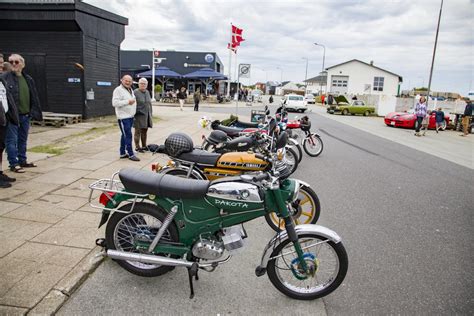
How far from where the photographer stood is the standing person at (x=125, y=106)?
754cm

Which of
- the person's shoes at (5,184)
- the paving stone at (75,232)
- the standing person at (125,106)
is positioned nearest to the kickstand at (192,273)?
the paving stone at (75,232)

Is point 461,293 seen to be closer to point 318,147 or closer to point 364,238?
point 364,238

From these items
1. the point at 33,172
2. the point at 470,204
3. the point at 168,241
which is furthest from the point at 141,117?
the point at 470,204

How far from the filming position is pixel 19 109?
615 cm

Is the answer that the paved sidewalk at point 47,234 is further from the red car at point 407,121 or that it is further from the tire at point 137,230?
the red car at point 407,121

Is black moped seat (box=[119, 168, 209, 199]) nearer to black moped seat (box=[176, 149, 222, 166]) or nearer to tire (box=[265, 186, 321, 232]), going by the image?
tire (box=[265, 186, 321, 232])

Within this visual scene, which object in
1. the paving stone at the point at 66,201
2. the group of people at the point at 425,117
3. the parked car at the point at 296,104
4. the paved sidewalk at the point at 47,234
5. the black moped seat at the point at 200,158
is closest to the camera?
the paved sidewalk at the point at 47,234

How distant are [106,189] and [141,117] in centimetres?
539

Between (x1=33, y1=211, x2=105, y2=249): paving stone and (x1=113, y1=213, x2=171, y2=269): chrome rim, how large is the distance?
63 cm

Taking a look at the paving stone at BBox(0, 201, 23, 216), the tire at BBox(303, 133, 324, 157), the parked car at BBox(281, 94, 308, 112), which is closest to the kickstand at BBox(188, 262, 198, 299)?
the paving stone at BBox(0, 201, 23, 216)

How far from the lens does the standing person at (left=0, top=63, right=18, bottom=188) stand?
5207 mm

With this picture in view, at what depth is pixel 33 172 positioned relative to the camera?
6262mm

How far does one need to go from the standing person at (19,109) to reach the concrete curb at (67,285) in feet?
11.6

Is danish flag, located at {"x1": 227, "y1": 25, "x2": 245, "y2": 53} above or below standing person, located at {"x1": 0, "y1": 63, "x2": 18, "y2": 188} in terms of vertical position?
above
